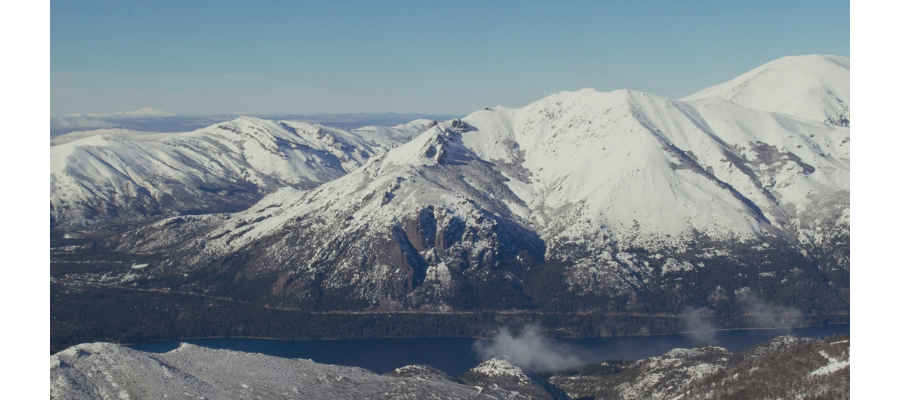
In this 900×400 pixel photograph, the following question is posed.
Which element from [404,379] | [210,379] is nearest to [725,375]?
[404,379]

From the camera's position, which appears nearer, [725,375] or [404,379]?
[725,375]

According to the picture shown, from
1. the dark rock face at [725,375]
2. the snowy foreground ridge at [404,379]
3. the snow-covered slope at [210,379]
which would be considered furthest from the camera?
the snow-covered slope at [210,379]

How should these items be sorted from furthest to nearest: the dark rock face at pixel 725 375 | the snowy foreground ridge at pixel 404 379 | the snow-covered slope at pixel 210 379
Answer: the snow-covered slope at pixel 210 379 → the snowy foreground ridge at pixel 404 379 → the dark rock face at pixel 725 375

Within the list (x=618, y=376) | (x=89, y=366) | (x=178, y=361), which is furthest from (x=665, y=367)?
(x=89, y=366)

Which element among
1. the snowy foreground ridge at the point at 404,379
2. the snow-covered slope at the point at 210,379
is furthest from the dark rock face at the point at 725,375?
the snow-covered slope at the point at 210,379

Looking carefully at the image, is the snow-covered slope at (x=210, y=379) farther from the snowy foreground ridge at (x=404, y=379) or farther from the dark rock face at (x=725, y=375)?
the dark rock face at (x=725, y=375)

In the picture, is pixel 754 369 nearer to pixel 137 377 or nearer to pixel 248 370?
pixel 248 370

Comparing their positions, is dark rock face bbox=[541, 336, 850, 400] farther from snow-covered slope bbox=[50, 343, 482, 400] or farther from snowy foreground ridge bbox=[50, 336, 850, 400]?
snow-covered slope bbox=[50, 343, 482, 400]

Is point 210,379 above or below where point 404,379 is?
above

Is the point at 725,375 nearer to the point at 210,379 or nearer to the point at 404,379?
the point at 404,379
